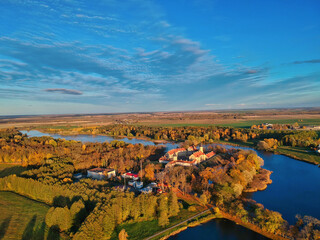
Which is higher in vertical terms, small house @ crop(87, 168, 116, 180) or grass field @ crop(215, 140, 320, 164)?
small house @ crop(87, 168, 116, 180)

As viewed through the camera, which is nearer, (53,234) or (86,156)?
(53,234)

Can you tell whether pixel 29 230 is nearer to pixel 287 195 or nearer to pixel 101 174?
pixel 101 174

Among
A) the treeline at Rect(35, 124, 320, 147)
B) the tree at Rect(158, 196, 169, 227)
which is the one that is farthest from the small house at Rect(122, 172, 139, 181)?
the treeline at Rect(35, 124, 320, 147)

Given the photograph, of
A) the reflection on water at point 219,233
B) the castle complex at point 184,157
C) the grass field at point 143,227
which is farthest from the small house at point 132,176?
the reflection on water at point 219,233

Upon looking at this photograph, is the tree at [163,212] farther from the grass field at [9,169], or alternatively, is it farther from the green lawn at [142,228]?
the grass field at [9,169]

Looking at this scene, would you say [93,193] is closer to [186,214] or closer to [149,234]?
[149,234]

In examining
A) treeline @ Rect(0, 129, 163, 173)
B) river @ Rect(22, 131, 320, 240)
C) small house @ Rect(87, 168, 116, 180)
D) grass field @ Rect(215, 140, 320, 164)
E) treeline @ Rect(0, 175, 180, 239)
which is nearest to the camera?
treeline @ Rect(0, 175, 180, 239)

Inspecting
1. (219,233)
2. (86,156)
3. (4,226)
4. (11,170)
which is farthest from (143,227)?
(11,170)

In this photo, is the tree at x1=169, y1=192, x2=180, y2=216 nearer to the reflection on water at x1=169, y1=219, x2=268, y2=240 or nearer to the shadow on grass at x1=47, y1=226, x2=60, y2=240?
the reflection on water at x1=169, y1=219, x2=268, y2=240
